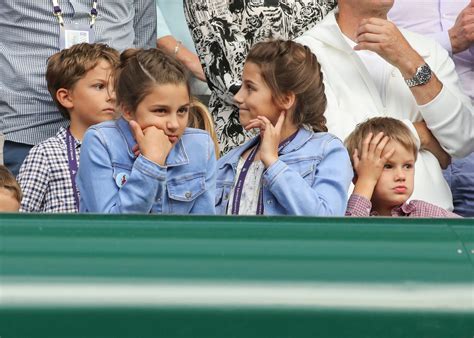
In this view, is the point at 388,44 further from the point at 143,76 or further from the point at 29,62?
the point at 29,62

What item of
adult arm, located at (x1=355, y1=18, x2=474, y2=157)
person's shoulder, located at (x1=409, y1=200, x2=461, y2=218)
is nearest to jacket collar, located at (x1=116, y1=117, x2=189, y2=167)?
person's shoulder, located at (x1=409, y1=200, x2=461, y2=218)

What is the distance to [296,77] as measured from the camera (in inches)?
173

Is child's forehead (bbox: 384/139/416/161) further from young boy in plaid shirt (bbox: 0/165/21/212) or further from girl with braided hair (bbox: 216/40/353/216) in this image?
young boy in plaid shirt (bbox: 0/165/21/212)

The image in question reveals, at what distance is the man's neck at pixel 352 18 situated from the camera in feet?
17.1

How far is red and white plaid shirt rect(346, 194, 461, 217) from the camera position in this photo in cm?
450

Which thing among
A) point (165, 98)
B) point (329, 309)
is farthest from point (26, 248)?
point (165, 98)

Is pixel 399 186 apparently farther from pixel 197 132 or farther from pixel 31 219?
pixel 31 219

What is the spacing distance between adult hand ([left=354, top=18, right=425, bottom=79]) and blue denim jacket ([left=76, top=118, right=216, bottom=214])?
1.24 metres

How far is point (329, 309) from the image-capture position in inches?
77.2

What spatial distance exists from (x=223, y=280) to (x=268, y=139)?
2.17 metres

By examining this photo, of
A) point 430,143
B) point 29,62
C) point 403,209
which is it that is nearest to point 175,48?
point 29,62

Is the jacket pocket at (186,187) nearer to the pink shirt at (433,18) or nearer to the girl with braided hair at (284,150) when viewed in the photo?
the girl with braided hair at (284,150)

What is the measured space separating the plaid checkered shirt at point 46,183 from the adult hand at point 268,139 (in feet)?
2.83

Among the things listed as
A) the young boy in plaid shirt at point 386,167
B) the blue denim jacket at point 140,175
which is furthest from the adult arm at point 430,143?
the blue denim jacket at point 140,175
